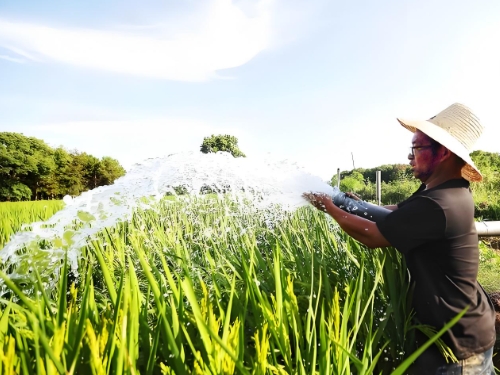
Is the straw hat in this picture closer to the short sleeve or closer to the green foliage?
the short sleeve

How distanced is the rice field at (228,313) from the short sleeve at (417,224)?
0.21m

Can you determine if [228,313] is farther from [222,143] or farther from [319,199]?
[222,143]

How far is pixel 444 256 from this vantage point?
69.0 inches

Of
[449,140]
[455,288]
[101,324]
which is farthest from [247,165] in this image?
[101,324]

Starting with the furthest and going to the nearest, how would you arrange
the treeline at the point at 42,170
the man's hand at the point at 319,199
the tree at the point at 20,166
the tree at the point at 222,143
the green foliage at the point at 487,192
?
1. the treeline at the point at 42,170
2. the tree at the point at 20,166
3. the tree at the point at 222,143
4. the green foliage at the point at 487,192
5. the man's hand at the point at 319,199

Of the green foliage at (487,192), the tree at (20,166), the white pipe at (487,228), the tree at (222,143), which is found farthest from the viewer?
the tree at (20,166)

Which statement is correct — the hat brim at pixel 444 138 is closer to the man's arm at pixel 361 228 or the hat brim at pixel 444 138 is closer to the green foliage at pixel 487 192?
the man's arm at pixel 361 228

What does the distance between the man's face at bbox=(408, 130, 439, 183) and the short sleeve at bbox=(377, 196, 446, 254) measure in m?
0.26

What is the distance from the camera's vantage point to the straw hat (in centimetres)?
180

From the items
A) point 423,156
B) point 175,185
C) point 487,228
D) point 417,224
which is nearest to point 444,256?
point 417,224

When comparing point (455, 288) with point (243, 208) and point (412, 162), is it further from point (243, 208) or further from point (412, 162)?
point (243, 208)

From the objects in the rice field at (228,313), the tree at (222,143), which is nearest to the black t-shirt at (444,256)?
the rice field at (228,313)

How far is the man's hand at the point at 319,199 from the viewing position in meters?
1.95

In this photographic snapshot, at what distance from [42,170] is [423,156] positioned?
5132 cm
